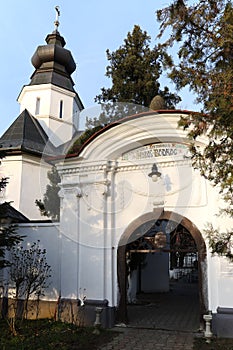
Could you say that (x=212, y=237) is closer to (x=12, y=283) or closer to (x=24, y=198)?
(x=12, y=283)

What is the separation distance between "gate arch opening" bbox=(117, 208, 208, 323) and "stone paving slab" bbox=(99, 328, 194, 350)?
773mm

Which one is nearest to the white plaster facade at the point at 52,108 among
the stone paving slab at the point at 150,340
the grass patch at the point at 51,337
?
the grass patch at the point at 51,337

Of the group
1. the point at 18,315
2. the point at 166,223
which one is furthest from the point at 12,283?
the point at 166,223

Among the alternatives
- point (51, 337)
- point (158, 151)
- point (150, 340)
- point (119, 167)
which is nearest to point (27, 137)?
point (119, 167)

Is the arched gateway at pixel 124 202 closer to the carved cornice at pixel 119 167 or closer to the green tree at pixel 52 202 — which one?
the carved cornice at pixel 119 167

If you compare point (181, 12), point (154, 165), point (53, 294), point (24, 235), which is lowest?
point (53, 294)

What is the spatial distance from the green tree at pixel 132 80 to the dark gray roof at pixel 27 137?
3.05 m

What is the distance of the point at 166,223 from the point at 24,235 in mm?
4064

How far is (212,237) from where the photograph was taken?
17.8 feet

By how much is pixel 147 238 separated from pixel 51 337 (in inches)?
128

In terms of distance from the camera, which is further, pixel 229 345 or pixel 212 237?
pixel 229 345

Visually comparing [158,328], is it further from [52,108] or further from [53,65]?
[53,65]

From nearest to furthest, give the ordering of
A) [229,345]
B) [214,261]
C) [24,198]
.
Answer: [229,345]
[214,261]
[24,198]

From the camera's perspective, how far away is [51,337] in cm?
754
